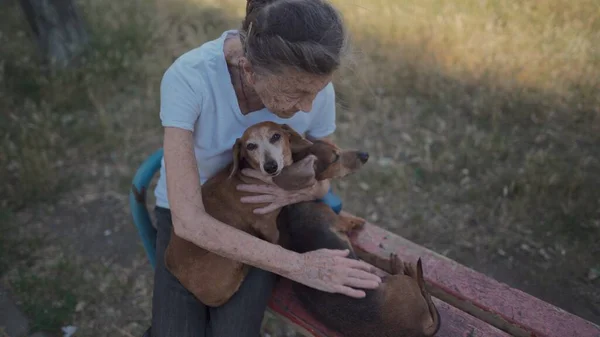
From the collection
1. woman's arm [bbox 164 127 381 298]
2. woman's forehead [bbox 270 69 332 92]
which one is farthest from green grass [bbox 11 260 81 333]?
woman's forehead [bbox 270 69 332 92]

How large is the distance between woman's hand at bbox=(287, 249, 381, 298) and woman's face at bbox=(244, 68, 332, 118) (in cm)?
62

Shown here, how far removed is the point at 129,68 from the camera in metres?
4.96

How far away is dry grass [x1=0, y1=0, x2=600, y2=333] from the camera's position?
3373 mm

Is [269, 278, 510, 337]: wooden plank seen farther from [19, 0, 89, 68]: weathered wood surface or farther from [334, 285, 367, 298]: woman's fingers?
[19, 0, 89, 68]: weathered wood surface

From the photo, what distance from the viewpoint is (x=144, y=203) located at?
2.73 metres

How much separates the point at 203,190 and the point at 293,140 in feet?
1.63

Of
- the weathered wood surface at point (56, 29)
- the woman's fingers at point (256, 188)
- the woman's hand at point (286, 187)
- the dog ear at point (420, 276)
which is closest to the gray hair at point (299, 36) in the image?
the woman's hand at point (286, 187)

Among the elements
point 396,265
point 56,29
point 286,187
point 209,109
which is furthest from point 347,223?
point 56,29

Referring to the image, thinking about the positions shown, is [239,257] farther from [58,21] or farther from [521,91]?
[58,21]

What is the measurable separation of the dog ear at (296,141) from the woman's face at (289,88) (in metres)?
0.23

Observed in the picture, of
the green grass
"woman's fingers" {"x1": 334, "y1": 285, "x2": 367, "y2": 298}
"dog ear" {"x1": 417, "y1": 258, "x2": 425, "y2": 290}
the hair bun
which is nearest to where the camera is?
the hair bun

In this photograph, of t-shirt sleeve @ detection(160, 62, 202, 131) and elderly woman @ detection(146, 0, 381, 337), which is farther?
t-shirt sleeve @ detection(160, 62, 202, 131)

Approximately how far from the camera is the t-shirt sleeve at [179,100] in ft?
7.04

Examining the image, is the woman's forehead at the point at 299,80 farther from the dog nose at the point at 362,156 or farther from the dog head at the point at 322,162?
the dog nose at the point at 362,156
